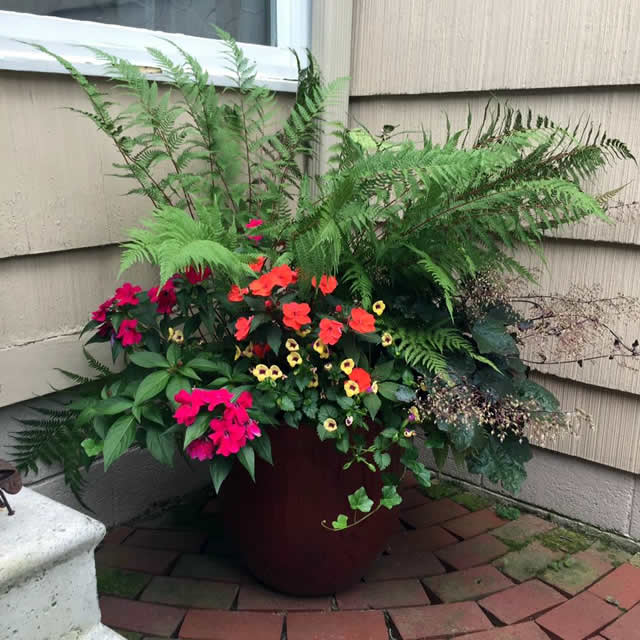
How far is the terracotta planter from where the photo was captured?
4.95ft

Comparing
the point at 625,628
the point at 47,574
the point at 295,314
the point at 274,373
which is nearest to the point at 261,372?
the point at 274,373

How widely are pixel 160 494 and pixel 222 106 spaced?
3.86 ft

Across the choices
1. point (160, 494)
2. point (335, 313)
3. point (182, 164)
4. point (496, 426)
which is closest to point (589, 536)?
point (496, 426)

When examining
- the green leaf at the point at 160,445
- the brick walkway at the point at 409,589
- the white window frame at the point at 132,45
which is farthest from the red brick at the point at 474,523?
the white window frame at the point at 132,45

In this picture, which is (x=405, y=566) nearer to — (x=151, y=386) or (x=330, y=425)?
(x=330, y=425)

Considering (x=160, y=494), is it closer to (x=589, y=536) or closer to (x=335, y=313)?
(x=335, y=313)

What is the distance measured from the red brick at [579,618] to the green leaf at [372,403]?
69cm

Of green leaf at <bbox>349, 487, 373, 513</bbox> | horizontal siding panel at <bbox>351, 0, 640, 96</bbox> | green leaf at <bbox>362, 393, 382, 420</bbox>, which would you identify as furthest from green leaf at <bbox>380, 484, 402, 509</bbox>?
horizontal siding panel at <bbox>351, 0, 640, 96</bbox>

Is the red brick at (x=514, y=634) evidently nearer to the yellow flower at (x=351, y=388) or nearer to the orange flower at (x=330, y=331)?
the yellow flower at (x=351, y=388)

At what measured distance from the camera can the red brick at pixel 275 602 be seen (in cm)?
164

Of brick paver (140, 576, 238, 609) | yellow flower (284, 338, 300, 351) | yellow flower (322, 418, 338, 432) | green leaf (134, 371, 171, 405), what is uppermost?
yellow flower (284, 338, 300, 351)

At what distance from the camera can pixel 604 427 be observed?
1.95m

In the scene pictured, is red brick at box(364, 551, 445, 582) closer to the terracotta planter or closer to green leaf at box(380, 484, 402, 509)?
the terracotta planter

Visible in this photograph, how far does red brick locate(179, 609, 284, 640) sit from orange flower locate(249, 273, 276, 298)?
0.78 m
